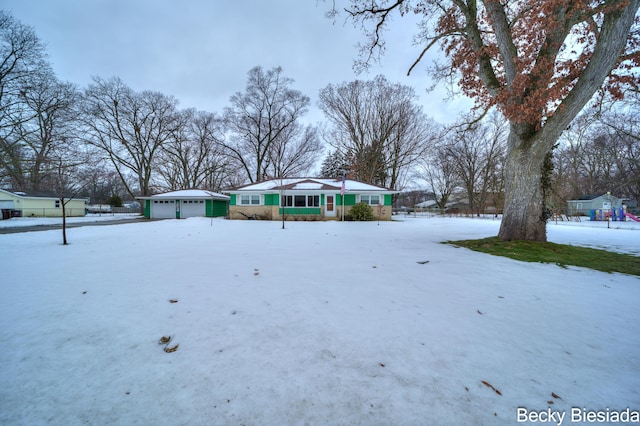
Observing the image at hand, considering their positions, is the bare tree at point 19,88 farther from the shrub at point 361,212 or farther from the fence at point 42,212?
the shrub at point 361,212

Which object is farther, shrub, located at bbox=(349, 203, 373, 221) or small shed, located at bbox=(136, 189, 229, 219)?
small shed, located at bbox=(136, 189, 229, 219)

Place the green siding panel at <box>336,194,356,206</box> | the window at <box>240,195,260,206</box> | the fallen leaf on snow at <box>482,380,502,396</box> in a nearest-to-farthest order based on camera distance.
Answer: the fallen leaf on snow at <box>482,380,502,396</box>
the green siding panel at <box>336,194,356,206</box>
the window at <box>240,195,260,206</box>

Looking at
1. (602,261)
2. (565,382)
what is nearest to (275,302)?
(565,382)

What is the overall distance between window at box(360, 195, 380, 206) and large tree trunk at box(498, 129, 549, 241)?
46.4 feet

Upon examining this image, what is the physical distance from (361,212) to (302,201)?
16.8ft

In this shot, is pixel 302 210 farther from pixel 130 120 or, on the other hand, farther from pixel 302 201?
pixel 130 120

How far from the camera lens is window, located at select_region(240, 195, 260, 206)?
21206 millimetres

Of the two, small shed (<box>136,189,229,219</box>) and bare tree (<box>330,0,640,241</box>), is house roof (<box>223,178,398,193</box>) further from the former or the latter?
bare tree (<box>330,0,640,241</box>)

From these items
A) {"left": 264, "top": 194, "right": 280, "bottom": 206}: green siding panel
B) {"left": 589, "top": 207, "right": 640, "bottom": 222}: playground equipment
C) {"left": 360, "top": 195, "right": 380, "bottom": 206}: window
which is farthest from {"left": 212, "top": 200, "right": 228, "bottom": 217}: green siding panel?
{"left": 589, "top": 207, "right": 640, "bottom": 222}: playground equipment

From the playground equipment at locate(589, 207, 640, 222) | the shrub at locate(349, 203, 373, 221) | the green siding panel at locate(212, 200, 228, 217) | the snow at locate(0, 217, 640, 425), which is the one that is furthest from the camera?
the green siding panel at locate(212, 200, 228, 217)

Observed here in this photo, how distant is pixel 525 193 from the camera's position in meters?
7.04

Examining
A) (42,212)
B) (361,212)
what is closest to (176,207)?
(42,212)

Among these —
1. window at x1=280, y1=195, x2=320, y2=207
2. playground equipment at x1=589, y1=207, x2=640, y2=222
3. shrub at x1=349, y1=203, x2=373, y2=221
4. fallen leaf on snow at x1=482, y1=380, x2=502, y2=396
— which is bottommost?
fallen leaf on snow at x1=482, y1=380, x2=502, y2=396

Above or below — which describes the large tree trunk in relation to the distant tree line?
below
